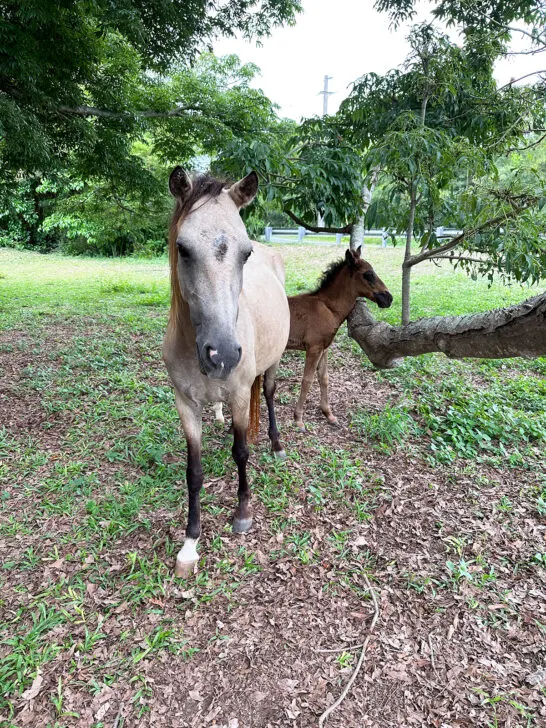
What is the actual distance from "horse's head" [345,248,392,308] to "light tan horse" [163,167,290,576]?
0.90 meters

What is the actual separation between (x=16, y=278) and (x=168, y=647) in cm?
1465

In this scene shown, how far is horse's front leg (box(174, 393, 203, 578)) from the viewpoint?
7.91ft

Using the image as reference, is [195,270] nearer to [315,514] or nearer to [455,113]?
[315,514]

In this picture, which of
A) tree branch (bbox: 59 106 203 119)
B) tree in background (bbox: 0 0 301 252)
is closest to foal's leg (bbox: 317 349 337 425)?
tree in background (bbox: 0 0 301 252)

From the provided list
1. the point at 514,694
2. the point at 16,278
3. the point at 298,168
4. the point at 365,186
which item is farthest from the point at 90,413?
the point at 16,278

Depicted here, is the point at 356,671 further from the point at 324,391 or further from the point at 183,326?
the point at 324,391

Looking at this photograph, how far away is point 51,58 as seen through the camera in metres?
4.94

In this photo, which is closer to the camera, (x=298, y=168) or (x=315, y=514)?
(x=315, y=514)

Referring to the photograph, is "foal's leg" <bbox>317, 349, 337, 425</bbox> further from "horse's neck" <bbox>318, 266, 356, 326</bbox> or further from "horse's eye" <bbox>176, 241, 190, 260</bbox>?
"horse's eye" <bbox>176, 241, 190, 260</bbox>

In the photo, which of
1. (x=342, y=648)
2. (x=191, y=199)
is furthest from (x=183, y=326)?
(x=342, y=648)

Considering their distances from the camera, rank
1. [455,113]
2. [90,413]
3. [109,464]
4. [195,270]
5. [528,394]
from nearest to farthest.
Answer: [195,270], [109,464], [90,413], [528,394], [455,113]

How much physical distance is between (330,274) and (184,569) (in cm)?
300

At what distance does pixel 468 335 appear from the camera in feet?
9.95

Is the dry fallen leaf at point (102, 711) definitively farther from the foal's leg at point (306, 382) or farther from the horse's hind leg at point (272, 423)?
the foal's leg at point (306, 382)
